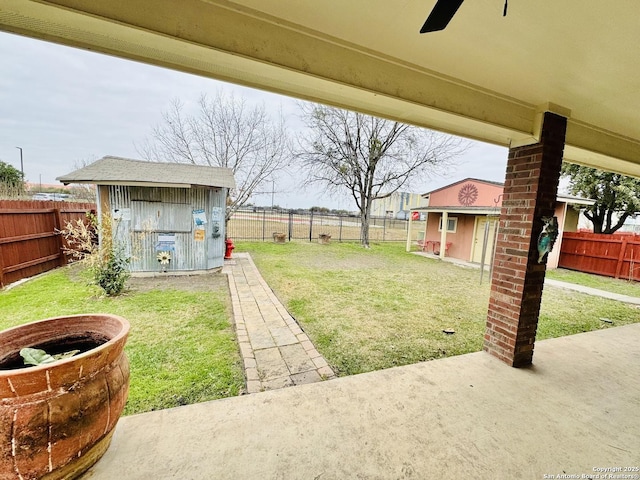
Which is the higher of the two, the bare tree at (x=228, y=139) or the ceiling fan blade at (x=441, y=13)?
the bare tree at (x=228, y=139)

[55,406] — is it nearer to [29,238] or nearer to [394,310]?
[394,310]

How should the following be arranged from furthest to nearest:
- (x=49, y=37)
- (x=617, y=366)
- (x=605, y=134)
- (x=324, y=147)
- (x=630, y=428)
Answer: (x=324, y=147)
(x=605, y=134)
(x=617, y=366)
(x=630, y=428)
(x=49, y=37)

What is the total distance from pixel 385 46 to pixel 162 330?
393 cm

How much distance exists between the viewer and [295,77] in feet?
5.67

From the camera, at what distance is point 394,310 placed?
4.77 m

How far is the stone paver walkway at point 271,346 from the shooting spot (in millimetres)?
2592

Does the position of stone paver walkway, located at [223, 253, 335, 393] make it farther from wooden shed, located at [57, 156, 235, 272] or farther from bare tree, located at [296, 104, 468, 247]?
bare tree, located at [296, 104, 468, 247]

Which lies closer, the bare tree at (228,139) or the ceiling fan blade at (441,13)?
the ceiling fan blade at (441,13)

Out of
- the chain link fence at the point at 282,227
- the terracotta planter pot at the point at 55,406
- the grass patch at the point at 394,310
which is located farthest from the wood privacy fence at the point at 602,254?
the terracotta planter pot at the point at 55,406

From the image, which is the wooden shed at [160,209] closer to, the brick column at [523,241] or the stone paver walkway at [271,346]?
the stone paver walkway at [271,346]

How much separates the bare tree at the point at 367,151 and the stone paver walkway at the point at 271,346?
928 centimetres

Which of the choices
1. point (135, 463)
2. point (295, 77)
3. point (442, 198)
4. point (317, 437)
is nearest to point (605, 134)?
point (295, 77)

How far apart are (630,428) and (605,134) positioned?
3.04m

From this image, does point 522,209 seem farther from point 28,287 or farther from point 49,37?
point 28,287
